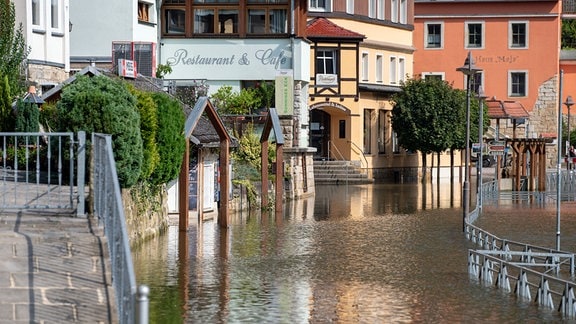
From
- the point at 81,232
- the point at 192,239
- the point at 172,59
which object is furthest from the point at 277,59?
the point at 81,232

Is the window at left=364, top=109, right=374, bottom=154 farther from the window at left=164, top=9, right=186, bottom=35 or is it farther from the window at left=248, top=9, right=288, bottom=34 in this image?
the window at left=164, top=9, right=186, bottom=35

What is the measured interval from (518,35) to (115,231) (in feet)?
246

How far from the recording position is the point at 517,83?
286 feet

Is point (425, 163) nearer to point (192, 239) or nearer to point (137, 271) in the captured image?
point (192, 239)

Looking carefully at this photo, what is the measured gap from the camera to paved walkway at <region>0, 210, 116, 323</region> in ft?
42.1

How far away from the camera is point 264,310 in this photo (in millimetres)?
19000

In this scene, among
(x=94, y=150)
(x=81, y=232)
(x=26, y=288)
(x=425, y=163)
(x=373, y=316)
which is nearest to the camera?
(x=26, y=288)

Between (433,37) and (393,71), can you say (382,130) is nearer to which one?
→ (393,71)

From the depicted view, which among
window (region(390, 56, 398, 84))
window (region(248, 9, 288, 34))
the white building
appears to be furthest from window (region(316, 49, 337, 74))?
the white building

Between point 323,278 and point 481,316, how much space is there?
5.07 meters

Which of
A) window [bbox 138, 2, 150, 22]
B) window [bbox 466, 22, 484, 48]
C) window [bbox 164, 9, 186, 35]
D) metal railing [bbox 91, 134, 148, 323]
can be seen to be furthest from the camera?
window [bbox 466, 22, 484, 48]

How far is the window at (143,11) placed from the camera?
50906 mm

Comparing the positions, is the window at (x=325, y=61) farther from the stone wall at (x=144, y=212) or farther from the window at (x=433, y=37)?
the stone wall at (x=144, y=212)

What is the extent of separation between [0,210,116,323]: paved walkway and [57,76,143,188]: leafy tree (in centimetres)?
667
